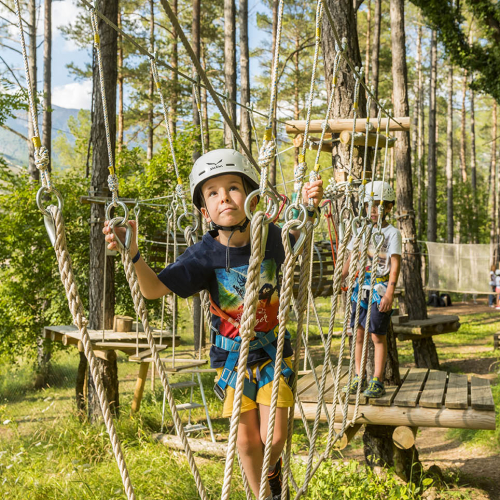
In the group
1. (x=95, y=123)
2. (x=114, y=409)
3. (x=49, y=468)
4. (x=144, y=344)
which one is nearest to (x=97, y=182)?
(x=95, y=123)

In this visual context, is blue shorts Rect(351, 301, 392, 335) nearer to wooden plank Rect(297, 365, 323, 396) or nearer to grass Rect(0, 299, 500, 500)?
wooden plank Rect(297, 365, 323, 396)

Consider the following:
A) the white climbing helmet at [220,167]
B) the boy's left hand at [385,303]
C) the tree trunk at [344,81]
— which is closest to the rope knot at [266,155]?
the white climbing helmet at [220,167]

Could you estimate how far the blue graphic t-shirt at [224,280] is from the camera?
1921 mm

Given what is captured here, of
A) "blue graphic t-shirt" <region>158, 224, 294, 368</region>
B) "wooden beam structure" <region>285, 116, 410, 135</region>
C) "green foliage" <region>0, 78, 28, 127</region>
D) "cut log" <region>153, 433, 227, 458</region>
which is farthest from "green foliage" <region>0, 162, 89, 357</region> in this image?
"blue graphic t-shirt" <region>158, 224, 294, 368</region>

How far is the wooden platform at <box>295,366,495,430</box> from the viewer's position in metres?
2.97

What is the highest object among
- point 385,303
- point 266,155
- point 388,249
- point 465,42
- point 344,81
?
point 465,42

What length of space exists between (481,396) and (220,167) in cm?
224

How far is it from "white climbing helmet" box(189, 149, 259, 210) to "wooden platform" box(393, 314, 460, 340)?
5.08 meters

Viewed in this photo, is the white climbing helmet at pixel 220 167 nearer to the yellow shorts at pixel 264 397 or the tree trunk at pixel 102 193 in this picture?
the yellow shorts at pixel 264 397

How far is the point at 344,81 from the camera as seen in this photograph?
152 inches

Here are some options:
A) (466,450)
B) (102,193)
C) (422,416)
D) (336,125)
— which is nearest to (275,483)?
(422,416)

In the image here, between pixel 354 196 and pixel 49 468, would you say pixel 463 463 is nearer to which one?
pixel 354 196

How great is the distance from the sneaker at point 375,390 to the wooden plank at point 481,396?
0.52m

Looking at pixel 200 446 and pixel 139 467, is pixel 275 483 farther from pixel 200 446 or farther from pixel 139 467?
pixel 200 446
